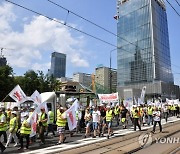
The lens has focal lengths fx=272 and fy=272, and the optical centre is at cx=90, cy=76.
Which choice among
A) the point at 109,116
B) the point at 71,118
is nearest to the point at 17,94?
the point at 71,118

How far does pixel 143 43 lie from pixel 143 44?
465mm

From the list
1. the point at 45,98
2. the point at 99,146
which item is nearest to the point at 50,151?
the point at 99,146

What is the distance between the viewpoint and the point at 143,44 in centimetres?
10894

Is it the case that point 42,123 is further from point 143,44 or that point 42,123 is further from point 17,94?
point 143,44

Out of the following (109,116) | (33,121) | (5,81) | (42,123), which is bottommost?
(42,123)

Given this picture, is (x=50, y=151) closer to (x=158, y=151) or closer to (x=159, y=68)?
(x=158, y=151)

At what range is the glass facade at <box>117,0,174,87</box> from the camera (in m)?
105

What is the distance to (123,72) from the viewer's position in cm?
12444

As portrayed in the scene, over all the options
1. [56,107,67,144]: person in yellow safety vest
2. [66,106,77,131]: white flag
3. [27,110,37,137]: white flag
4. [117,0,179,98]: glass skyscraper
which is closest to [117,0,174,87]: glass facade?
[117,0,179,98]: glass skyscraper

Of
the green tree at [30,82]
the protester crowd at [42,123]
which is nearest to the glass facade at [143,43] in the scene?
the green tree at [30,82]

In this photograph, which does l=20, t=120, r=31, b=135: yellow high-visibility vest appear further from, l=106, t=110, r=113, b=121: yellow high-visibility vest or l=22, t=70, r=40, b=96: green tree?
l=22, t=70, r=40, b=96: green tree

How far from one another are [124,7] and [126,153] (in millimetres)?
114859

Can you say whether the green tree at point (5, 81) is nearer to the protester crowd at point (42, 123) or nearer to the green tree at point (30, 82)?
the green tree at point (30, 82)

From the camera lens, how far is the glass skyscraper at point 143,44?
346 feet
